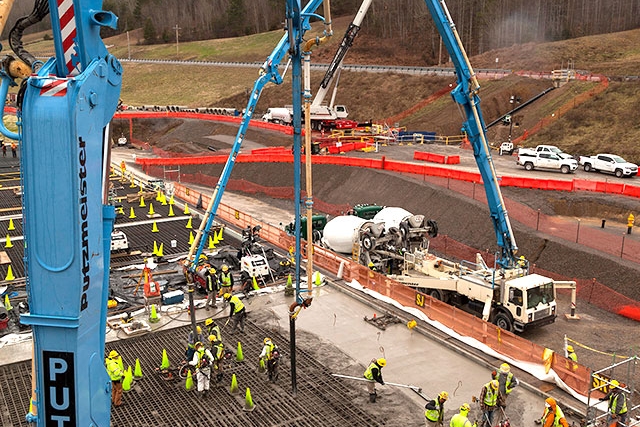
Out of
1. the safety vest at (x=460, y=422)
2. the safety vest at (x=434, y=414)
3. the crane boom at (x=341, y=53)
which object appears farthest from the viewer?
the crane boom at (x=341, y=53)

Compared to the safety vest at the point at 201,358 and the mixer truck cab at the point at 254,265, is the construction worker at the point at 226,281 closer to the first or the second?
the mixer truck cab at the point at 254,265

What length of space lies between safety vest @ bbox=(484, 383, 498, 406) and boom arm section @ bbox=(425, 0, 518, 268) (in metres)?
8.64

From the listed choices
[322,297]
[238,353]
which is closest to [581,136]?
[322,297]

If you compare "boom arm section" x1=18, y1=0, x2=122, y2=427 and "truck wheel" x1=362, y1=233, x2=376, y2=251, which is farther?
"truck wheel" x1=362, y1=233, x2=376, y2=251

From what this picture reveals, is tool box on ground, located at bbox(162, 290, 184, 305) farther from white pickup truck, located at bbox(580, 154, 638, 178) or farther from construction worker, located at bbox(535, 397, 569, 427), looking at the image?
white pickup truck, located at bbox(580, 154, 638, 178)

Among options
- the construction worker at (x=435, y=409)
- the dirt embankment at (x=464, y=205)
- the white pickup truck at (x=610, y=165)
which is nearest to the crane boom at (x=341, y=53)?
the dirt embankment at (x=464, y=205)

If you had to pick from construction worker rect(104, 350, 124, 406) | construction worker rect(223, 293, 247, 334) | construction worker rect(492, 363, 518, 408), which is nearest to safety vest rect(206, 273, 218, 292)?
construction worker rect(223, 293, 247, 334)

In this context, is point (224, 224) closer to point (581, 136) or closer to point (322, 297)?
point (322, 297)

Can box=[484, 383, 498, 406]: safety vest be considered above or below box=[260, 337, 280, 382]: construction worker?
above

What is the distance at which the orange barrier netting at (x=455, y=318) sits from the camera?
15781 millimetres

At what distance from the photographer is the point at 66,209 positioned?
21.5ft

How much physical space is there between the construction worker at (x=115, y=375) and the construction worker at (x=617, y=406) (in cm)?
1126

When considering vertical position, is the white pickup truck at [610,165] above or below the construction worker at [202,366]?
above

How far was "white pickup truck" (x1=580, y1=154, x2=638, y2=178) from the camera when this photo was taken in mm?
38672
